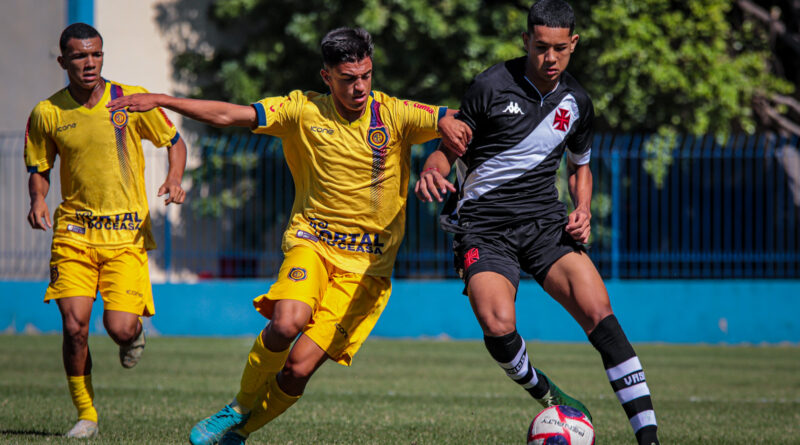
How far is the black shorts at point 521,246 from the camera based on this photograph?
5504 mm

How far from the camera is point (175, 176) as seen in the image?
258 inches

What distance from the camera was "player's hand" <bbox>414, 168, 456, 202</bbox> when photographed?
5.01 metres

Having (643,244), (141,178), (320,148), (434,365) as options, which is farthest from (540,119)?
(643,244)

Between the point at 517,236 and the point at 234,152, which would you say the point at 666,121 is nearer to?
the point at 234,152

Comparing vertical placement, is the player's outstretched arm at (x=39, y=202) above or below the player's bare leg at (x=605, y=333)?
above

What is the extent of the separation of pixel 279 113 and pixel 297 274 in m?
0.89

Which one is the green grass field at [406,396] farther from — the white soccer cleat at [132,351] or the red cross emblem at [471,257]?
the red cross emblem at [471,257]

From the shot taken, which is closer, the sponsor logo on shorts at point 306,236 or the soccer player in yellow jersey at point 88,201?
the sponsor logo on shorts at point 306,236

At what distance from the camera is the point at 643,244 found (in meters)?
15.6

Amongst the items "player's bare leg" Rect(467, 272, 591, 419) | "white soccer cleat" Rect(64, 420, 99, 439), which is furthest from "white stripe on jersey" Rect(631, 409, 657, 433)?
"white soccer cleat" Rect(64, 420, 99, 439)

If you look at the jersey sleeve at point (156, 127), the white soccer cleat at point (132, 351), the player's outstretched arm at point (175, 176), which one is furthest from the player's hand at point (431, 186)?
the white soccer cleat at point (132, 351)

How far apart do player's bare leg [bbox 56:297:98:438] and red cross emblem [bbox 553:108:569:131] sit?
10.0 feet

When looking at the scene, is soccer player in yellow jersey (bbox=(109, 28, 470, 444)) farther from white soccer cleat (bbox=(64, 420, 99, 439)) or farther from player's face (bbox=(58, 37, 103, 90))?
player's face (bbox=(58, 37, 103, 90))

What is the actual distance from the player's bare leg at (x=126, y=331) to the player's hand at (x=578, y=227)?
2825 millimetres
